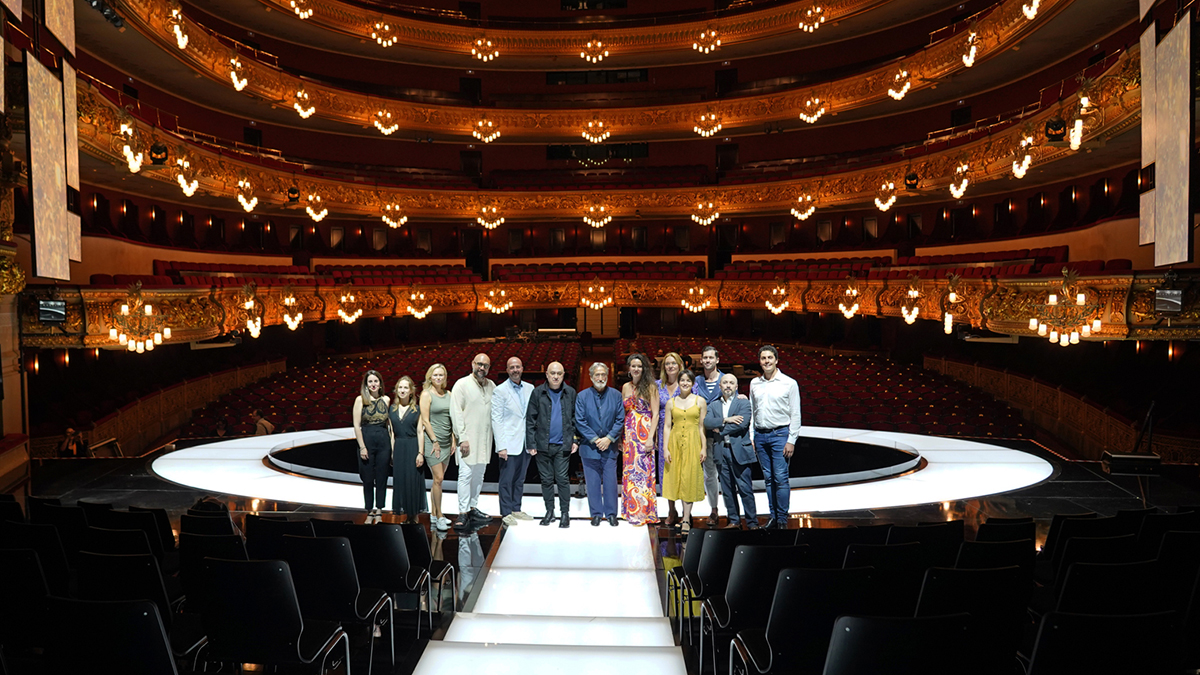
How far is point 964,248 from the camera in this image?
23.6m

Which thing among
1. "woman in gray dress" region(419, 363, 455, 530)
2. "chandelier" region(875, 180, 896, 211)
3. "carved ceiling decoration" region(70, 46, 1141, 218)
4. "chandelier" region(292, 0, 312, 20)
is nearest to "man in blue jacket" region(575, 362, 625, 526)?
"woman in gray dress" region(419, 363, 455, 530)

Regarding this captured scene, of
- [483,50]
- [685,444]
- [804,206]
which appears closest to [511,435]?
[685,444]

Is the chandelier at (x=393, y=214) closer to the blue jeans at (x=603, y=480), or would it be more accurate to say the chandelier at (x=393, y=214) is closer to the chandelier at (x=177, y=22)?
the chandelier at (x=177, y=22)

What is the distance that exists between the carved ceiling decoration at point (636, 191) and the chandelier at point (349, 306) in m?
3.36

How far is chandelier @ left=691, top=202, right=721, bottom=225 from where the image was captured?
29.7m

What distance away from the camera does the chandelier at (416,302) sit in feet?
89.0

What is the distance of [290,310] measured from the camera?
2047 cm

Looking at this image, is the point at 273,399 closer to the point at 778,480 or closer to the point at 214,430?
the point at 214,430

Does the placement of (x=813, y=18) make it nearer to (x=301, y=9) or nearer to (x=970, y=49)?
(x=970, y=49)

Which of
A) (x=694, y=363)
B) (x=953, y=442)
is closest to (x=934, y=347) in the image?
(x=694, y=363)

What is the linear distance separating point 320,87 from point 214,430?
14.0 meters

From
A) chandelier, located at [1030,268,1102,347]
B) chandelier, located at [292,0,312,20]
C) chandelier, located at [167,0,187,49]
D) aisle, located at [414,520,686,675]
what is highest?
chandelier, located at [292,0,312,20]

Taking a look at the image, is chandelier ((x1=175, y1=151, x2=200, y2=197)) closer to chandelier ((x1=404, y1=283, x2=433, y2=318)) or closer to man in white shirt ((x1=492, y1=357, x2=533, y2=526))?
chandelier ((x1=404, y1=283, x2=433, y2=318))

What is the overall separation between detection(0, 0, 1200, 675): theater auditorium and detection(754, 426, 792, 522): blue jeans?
0.04 metres
